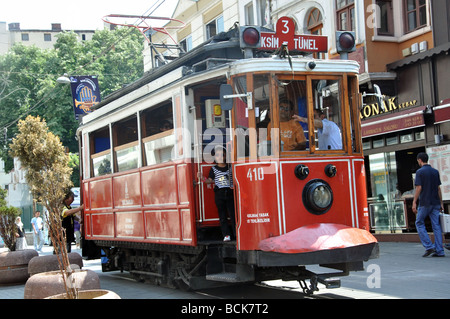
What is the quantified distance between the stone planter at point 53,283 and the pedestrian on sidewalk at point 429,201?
663 centimetres

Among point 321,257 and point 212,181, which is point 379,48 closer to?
point 212,181

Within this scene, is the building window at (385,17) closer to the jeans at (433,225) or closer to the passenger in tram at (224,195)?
the jeans at (433,225)

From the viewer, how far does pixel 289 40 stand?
835cm

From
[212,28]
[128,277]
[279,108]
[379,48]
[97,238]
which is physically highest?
[212,28]

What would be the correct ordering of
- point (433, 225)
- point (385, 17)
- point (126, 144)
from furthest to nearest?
point (385, 17) < point (433, 225) < point (126, 144)

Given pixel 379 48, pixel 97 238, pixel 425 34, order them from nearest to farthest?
1. pixel 97 238
2. pixel 425 34
3. pixel 379 48

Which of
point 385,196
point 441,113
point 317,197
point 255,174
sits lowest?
point 385,196

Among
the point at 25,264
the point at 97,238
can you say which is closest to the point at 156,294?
the point at 97,238

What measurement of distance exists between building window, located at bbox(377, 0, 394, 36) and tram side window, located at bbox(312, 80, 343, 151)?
32.2ft

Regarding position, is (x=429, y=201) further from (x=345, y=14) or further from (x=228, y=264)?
(x=345, y=14)

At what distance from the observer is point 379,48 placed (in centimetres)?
1727

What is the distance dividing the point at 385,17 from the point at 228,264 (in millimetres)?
11266

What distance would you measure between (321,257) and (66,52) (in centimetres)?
3805

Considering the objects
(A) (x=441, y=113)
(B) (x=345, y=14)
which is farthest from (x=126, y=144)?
(B) (x=345, y=14)
